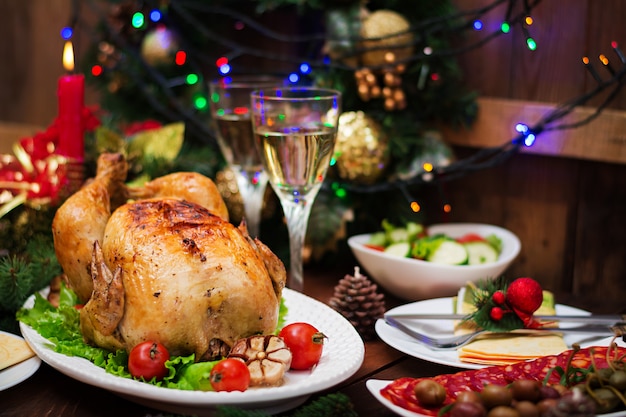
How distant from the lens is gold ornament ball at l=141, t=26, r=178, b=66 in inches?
93.7

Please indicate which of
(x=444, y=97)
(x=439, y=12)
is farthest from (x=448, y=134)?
(x=439, y=12)

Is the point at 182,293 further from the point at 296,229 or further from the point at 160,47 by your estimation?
the point at 160,47

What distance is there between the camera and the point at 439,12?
211 centimetres

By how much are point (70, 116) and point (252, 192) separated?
46 centimetres

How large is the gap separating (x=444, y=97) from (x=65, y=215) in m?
1.18

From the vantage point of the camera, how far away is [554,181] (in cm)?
212

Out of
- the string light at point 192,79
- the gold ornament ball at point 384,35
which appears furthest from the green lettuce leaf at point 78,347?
the string light at point 192,79

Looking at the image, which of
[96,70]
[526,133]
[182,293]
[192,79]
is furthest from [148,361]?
[96,70]

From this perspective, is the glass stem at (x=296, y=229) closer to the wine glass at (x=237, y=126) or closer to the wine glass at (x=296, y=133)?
the wine glass at (x=296, y=133)

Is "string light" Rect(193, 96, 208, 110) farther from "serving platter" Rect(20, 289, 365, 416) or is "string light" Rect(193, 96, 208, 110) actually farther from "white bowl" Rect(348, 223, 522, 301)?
"serving platter" Rect(20, 289, 365, 416)

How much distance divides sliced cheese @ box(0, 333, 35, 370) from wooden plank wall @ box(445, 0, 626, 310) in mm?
1372

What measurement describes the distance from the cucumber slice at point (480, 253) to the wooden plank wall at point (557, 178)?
404 mm

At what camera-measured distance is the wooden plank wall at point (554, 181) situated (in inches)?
79.4

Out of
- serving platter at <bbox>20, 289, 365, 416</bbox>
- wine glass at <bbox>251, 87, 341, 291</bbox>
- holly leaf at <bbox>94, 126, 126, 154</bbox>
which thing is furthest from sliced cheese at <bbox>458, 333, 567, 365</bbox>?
holly leaf at <bbox>94, 126, 126, 154</bbox>
